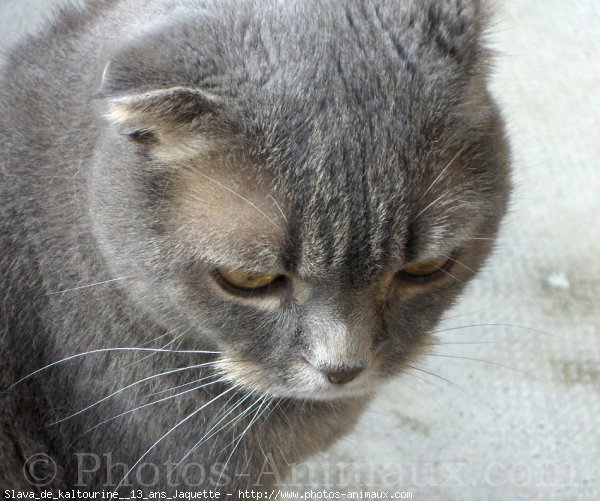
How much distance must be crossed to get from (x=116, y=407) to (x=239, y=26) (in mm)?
701

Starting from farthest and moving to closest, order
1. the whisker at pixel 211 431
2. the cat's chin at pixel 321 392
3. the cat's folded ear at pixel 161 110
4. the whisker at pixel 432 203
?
the whisker at pixel 211 431 → the cat's chin at pixel 321 392 → the whisker at pixel 432 203 → the cat's folded ear at pixel 161 110

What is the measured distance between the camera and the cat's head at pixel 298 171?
110 cm

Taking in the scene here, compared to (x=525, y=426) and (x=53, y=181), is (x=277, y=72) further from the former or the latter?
(x=525, y=426)

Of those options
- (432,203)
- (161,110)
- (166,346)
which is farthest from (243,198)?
(166,346)

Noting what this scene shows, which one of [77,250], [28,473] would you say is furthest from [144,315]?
[28,473]

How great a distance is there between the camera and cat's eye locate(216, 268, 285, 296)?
46.4 inches

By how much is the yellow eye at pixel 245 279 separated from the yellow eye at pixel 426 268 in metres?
0.20

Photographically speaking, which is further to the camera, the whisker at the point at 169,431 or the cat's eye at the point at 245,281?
the whisker at the point at 169,431

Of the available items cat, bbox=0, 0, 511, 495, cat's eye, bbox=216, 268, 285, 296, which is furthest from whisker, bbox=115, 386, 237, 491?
cat's eye, bbox=216, 268, 285, 296

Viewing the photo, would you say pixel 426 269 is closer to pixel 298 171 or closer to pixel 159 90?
pixel 298 171

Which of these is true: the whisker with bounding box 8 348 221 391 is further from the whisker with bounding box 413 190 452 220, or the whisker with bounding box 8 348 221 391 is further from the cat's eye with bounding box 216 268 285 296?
the whisker with bounding box 413 190 452 220

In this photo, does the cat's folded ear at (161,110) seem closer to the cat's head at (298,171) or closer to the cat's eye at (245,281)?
the cat's head at (298,171)

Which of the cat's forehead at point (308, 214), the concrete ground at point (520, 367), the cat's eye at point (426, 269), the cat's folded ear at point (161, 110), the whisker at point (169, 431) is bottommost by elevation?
the concrete ground at point (520, 367)

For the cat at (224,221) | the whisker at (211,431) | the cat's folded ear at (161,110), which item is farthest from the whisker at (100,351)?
the cat's folded ear at (161,110)
